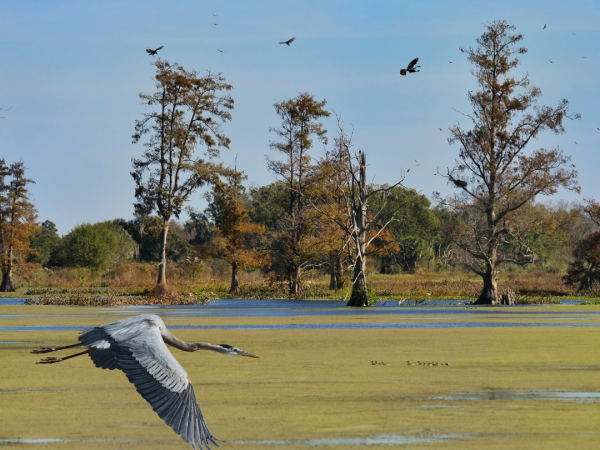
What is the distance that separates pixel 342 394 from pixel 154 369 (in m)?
4.73

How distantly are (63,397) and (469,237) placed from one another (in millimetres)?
28330

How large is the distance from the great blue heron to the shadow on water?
13.9ft

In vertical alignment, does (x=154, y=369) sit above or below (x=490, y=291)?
below

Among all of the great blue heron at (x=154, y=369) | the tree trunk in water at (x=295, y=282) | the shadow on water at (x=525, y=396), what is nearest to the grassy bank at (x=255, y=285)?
the tree trunk in water at (x=295, y=282)

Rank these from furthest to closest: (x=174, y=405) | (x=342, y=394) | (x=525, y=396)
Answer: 1. (x=342, y=394)
2. (x=525, y=396)
3. (x=174, y=405)

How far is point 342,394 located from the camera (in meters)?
10.2

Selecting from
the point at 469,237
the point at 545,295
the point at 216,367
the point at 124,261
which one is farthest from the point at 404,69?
the point at 124,261

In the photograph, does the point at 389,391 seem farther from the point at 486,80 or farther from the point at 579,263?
the point at 579,263

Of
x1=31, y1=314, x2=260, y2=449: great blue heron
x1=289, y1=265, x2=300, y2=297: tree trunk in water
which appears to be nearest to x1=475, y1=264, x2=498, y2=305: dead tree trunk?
x1=289, y1=265, x2=300, y2=297: tree trunk in water

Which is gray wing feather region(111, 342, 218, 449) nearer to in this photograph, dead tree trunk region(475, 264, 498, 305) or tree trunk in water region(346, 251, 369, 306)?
tree trunk in water region(346, 251, 369, 306)

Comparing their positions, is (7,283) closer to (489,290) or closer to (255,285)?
(255,285)

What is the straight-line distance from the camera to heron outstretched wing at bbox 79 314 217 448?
5355 millimetres

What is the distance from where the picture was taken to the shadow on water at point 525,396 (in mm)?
9672

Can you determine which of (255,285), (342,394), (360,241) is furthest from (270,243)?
(342,394)
